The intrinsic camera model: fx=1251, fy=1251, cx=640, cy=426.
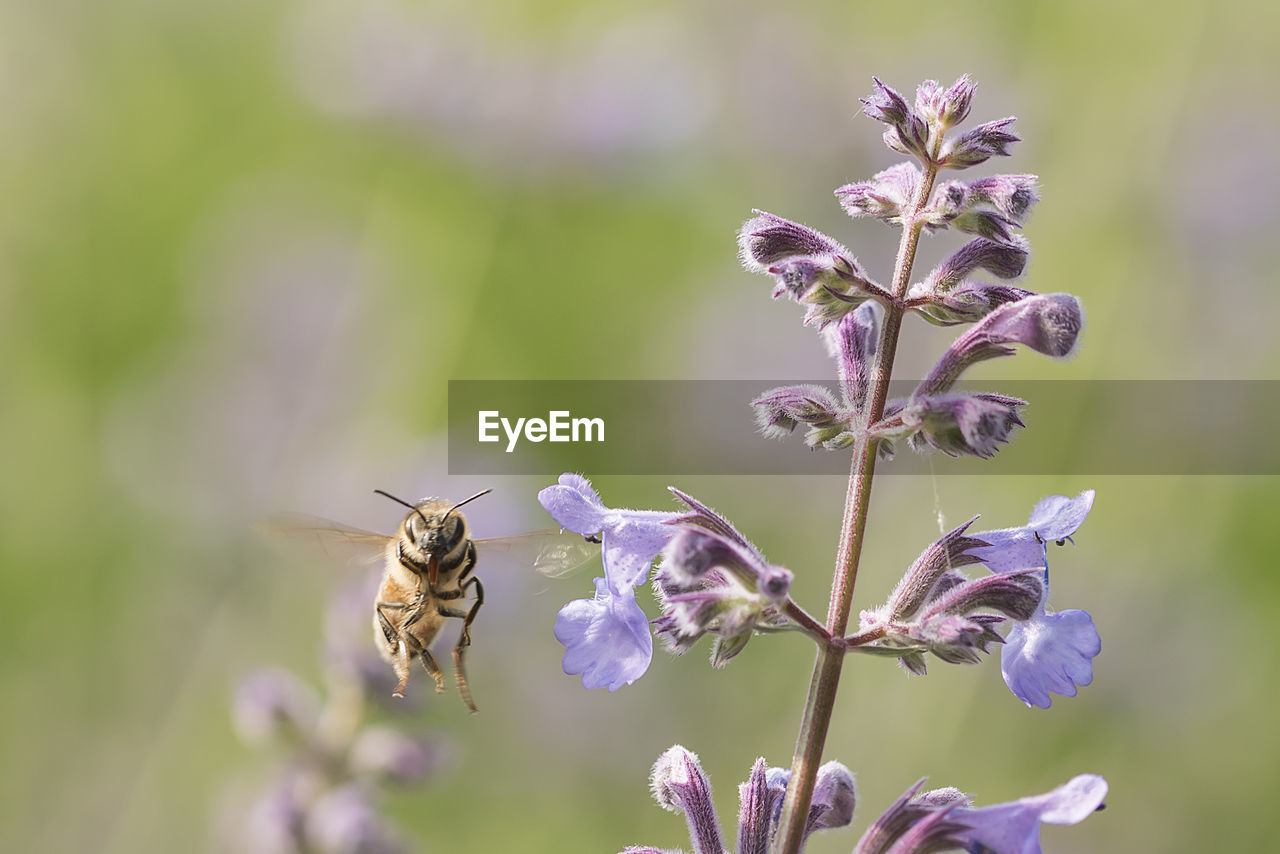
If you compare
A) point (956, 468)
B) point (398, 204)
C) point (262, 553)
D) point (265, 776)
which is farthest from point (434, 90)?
point (265, 776)

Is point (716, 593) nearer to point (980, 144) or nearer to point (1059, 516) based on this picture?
point (1059, 516)

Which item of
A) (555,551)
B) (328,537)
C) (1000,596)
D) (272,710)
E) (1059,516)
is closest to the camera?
(1000,596)

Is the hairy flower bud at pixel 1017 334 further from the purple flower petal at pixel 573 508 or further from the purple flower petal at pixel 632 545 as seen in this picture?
the purple flower petal at pixel 573 508

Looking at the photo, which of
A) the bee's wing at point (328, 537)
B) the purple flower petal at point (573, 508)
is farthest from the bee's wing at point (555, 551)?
the purple flower petal at point (573, 508)

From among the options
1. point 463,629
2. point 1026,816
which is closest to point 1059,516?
point 1026,816

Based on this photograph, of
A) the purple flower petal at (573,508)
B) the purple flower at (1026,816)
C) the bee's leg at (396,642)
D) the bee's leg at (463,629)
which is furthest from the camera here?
the bee's leg at (396,642)

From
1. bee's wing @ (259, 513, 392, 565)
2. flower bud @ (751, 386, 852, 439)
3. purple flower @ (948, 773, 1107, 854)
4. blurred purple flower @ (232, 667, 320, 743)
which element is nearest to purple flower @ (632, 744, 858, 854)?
purple flower @ (948, 773, 1107, 854)
